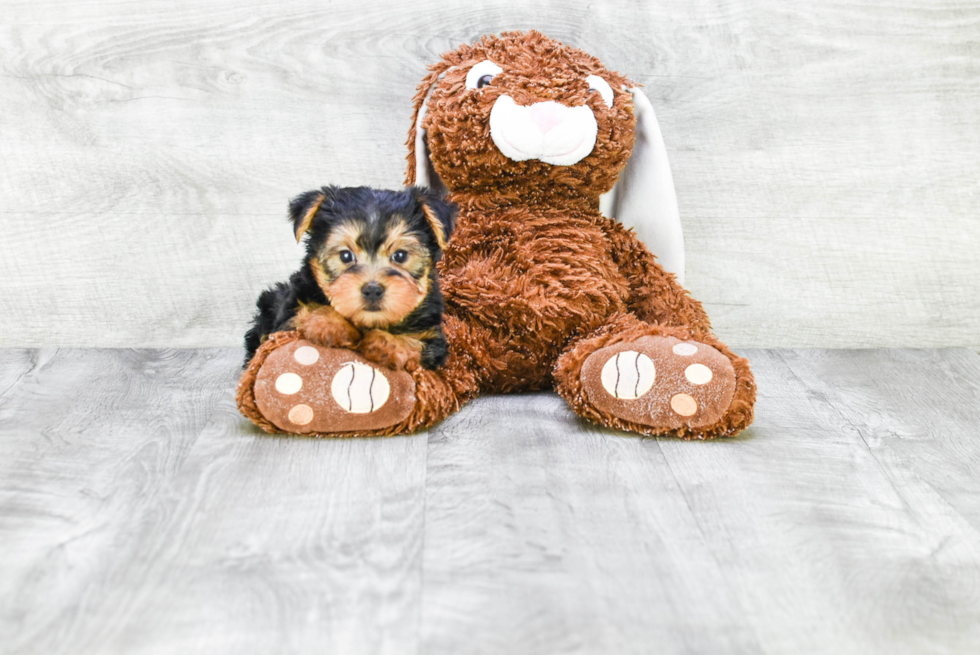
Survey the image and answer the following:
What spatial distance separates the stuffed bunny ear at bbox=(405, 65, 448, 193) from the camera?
191cm

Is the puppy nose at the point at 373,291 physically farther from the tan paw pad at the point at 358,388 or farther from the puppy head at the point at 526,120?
the puppy head at the point at 526,120

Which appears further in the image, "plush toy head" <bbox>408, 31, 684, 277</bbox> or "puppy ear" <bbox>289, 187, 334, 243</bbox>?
"plush toy head" <bbox>408, 31, 684, 277</bbox>

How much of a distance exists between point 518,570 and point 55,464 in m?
0.83

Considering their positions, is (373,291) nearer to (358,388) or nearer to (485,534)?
(358,388)

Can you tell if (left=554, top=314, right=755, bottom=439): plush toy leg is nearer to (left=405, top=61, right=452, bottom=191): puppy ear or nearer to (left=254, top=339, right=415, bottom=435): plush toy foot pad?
(left=254, top=339, right=415, bottom=435): plush toy foot pad

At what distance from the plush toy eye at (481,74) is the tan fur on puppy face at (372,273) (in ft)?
1.52

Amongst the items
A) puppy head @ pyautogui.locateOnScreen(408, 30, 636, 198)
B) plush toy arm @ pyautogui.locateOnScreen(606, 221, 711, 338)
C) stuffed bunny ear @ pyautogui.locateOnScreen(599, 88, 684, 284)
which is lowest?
plush toy arm @ pyautogui.locateOnScreen(606, 221, 711, 338)

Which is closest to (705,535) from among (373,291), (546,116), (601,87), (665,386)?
(665,386)

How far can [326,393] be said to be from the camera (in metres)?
1.53

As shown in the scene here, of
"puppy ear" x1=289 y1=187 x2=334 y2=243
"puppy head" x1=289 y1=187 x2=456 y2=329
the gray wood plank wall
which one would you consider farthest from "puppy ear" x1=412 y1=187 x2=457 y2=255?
the gray wood plank wall

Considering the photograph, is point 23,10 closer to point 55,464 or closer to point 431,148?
point 431,148

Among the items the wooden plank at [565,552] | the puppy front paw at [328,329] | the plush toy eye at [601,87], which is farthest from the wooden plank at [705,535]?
the plush toy eye at [601,87]

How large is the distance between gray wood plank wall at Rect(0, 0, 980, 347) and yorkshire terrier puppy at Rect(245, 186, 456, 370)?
30.3 inches

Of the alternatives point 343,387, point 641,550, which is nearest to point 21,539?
point 343,387
